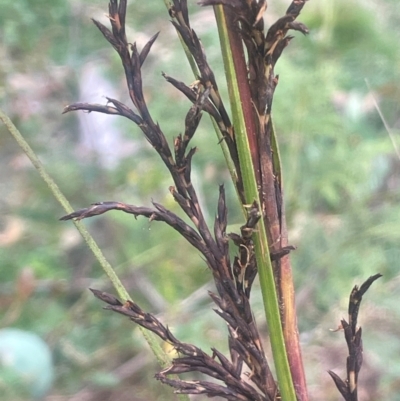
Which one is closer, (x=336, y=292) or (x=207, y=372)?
(x=207, y=372)

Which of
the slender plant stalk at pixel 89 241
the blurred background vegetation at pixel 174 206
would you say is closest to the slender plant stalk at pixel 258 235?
the slender plant stalk at pixel 89 241

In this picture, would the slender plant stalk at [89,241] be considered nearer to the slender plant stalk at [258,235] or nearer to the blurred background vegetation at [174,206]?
the slender plant stalk at [258,235]

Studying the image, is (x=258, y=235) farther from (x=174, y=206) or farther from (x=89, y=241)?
Result: (x=174, y=206)

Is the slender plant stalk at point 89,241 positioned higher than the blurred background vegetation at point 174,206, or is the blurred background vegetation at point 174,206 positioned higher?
the blurred background vegetation at point 174,206

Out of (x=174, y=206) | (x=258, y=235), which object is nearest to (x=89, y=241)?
(x=258, y=235)

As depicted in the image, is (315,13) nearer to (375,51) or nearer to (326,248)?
(375,51)

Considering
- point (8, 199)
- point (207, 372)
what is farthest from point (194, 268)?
point (207, 372)
